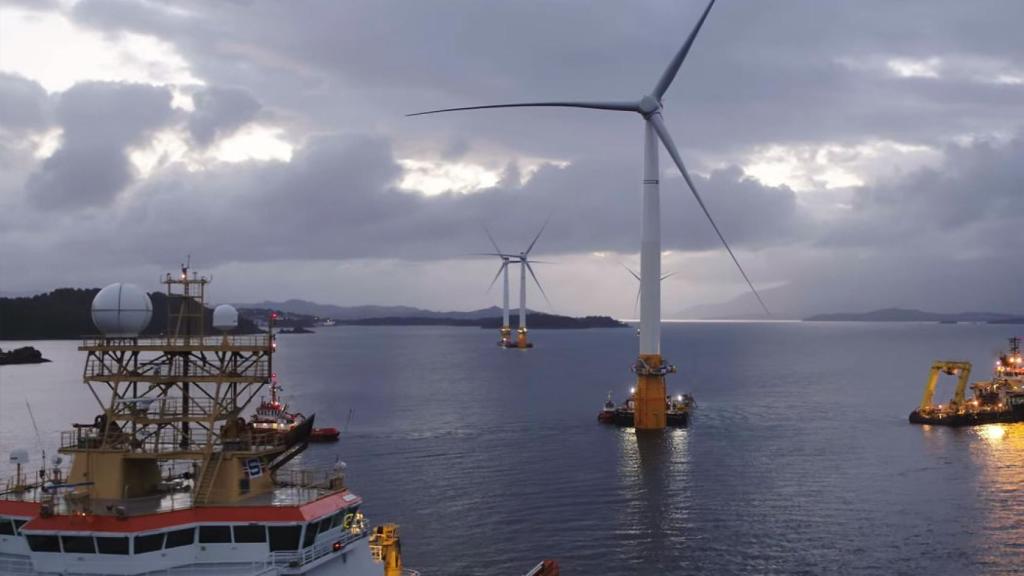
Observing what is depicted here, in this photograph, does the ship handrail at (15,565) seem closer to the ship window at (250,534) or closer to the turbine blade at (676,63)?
the ship window at (250,534)

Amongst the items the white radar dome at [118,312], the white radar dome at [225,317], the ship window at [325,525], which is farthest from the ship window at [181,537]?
the white radar dome at [225,317]

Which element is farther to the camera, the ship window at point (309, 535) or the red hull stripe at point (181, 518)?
the ship window at point (309, 535)

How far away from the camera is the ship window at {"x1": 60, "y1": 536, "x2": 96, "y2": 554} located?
25.3 m

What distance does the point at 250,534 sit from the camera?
26.4 metres

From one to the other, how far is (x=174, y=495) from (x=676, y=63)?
87074mm

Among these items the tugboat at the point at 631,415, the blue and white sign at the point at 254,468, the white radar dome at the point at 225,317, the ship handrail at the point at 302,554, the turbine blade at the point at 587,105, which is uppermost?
the turbine blade at the point at 587,105

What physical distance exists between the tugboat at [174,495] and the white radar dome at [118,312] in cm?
4

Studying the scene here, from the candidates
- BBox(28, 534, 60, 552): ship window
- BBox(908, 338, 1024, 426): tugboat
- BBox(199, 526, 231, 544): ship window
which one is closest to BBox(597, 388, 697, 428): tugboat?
BBox(908, 338, 1024, 426): tugboat

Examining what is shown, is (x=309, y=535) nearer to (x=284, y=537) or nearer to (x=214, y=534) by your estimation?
(x=284, y=537)

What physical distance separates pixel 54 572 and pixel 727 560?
38409mm

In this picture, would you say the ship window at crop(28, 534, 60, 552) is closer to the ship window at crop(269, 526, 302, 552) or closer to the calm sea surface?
the ship window at crop(269, 526, 302, 552)

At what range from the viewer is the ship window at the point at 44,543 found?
25.6 metres

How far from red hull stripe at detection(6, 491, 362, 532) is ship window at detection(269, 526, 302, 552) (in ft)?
1.11

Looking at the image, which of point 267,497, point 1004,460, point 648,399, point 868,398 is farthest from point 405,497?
point 868,398
